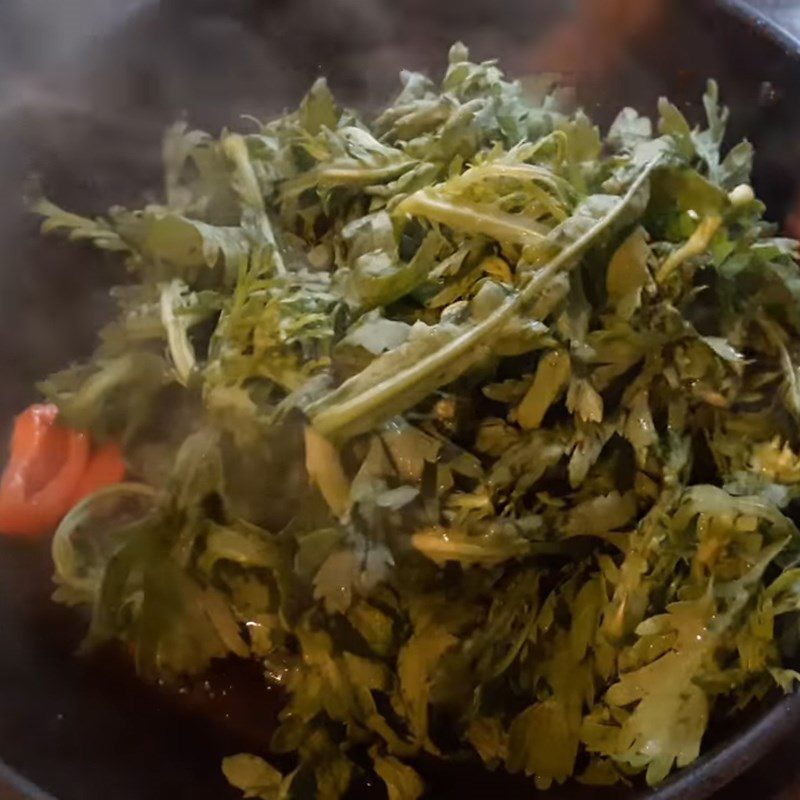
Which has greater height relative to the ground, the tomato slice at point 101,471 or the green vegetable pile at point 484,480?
the green vegetable pile at point 484,480

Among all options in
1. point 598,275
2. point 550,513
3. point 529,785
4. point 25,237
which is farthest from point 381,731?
Result: point 25,237

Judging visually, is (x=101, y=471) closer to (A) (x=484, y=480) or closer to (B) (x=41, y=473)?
(B) (x=41, y=473)

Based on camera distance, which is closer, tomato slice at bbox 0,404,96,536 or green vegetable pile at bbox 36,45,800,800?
green vegetable pile at bbox 36,45,800,800

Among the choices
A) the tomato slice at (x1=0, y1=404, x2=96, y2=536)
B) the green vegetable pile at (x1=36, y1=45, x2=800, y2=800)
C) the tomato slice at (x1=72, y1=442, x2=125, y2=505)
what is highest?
the green vegetable pile at (x1=36, y1=45, x2=800, y2=800)

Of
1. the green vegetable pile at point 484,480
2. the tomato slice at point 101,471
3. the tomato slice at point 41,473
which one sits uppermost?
the green vegetable pile at point 484,480

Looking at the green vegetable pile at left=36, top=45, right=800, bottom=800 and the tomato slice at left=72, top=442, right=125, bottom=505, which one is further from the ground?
the green vegetable pile at left=36, top=45, right=800, bottom=800
